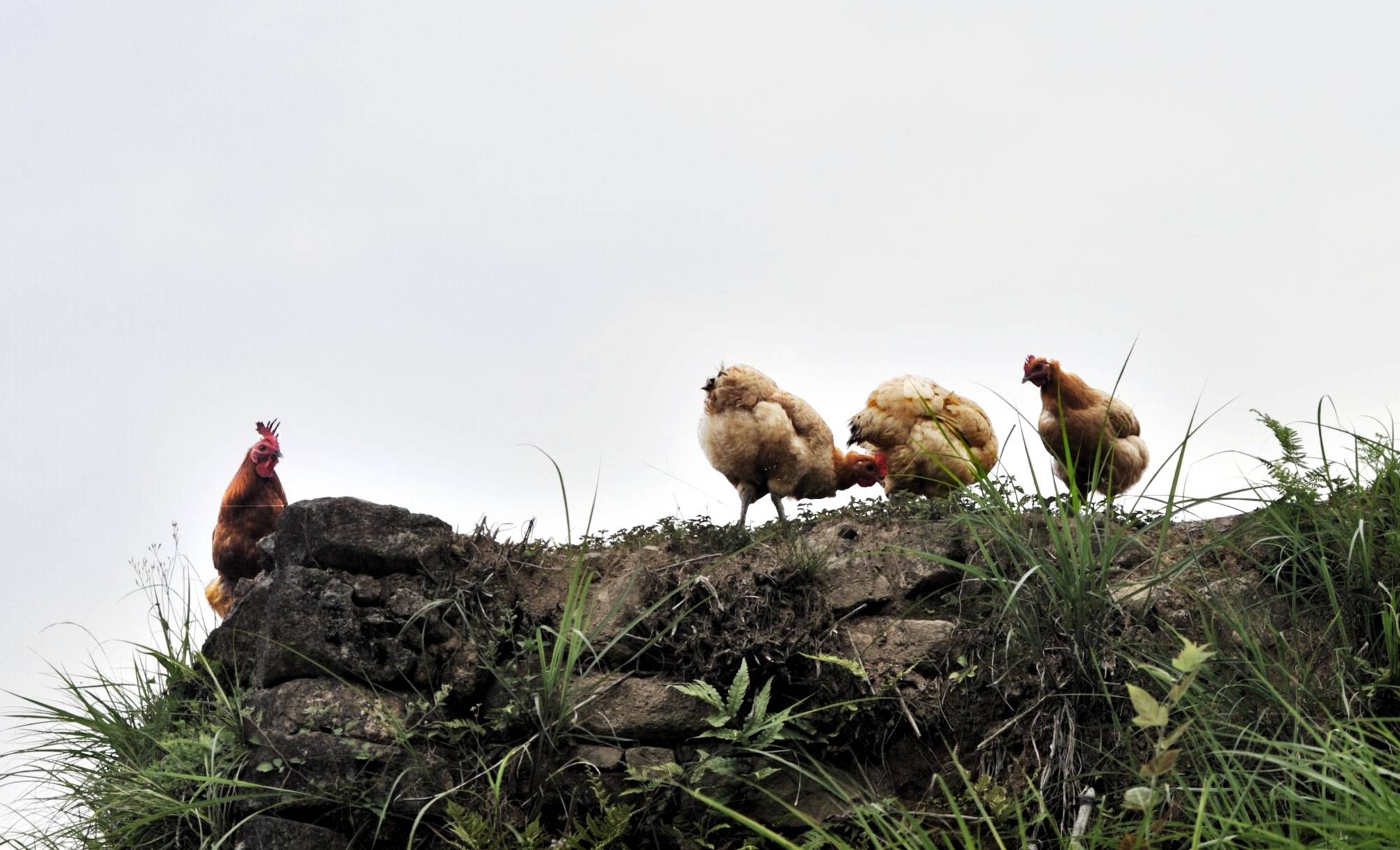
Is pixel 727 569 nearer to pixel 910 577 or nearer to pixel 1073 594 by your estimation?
pixel 910 577

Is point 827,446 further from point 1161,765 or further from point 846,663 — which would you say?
point 1161,765

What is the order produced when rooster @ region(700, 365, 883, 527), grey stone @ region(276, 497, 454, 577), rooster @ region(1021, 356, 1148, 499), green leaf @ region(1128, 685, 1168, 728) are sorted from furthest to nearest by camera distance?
rooster @ region(700, 365, 883, 527) → rooster @ region(1021, 356, 1148, 499) → grey stone @ region(276, 497, 454, 577) → green leaf @ region(1128, 685, 1168, 728)

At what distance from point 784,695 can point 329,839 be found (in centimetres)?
203

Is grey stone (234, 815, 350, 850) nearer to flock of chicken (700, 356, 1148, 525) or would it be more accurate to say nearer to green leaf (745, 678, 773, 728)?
green leaf (745, 678, 773, 728)

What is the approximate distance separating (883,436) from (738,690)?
13.4 feet

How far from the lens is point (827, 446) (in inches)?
339

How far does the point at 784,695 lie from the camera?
5.11 metres

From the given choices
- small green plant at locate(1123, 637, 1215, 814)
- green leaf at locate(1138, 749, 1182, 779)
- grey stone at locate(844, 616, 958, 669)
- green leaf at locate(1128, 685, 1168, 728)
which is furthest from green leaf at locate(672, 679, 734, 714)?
green leaf at locate(1128, 685, 1168, 728)

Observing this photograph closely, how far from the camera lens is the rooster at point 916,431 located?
8.38 meters

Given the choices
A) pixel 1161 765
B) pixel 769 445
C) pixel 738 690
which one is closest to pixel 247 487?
pixel 769 445

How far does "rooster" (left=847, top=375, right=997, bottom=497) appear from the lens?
27.5 ft

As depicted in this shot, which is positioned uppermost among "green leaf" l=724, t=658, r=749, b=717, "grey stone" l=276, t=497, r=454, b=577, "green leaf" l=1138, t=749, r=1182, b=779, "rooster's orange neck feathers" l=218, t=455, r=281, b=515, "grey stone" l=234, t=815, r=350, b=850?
"rooster's orange neck feathers" l=218, t=455, r=281, b=515

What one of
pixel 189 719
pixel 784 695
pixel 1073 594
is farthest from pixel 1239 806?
pixel 189 719

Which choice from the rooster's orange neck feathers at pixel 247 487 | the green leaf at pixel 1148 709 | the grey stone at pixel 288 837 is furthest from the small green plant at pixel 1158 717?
the rooster's orange neck feathers at pixel 247 487
